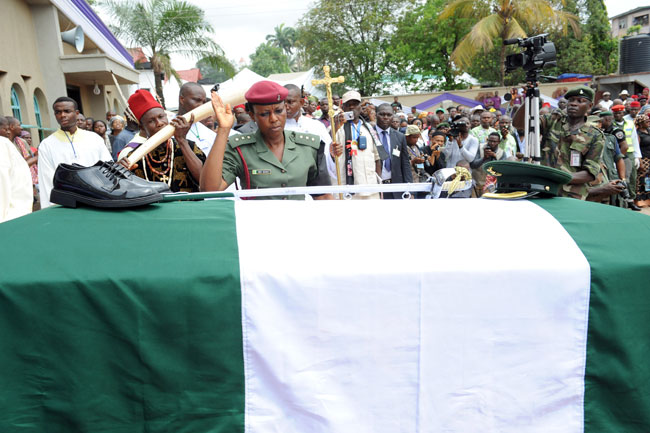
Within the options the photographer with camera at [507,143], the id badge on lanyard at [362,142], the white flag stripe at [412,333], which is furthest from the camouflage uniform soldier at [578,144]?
the white flag stripe at [412,333]

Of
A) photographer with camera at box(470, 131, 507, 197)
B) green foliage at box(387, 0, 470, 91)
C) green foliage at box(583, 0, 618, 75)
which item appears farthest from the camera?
green foliage at box(583, 0, 618, 75)

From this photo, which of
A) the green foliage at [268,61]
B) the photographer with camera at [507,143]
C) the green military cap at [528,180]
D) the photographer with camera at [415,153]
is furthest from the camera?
the green foliage at [268,61]

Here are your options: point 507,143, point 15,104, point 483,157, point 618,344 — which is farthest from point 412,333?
point 15,104

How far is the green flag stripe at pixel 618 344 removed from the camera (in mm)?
1749

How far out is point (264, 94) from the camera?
2900mm

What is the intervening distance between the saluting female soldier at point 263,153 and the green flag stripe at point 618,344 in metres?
1.70

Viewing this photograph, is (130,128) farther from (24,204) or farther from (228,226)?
(228,226)

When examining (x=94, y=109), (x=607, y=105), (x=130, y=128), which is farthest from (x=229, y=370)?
(x=94, y=109)

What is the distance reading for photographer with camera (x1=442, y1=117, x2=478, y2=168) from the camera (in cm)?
742

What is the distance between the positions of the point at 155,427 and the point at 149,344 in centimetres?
26

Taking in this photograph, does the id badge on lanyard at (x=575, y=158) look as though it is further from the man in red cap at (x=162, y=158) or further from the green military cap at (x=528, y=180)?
the man in red cap at (x=162, y=158)

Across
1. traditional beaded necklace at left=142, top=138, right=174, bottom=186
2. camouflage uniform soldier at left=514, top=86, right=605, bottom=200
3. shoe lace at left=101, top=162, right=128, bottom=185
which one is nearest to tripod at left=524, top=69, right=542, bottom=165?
camouflage uniform soldier at left=514, top=86, right=605, bottom=200

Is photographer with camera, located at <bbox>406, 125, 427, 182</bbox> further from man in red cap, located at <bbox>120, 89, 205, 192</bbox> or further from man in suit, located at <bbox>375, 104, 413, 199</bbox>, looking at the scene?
man in red cap, located at <bbox>120, 89, 205, 192</bbox>

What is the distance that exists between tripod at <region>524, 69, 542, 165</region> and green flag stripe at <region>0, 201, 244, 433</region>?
381 cm
